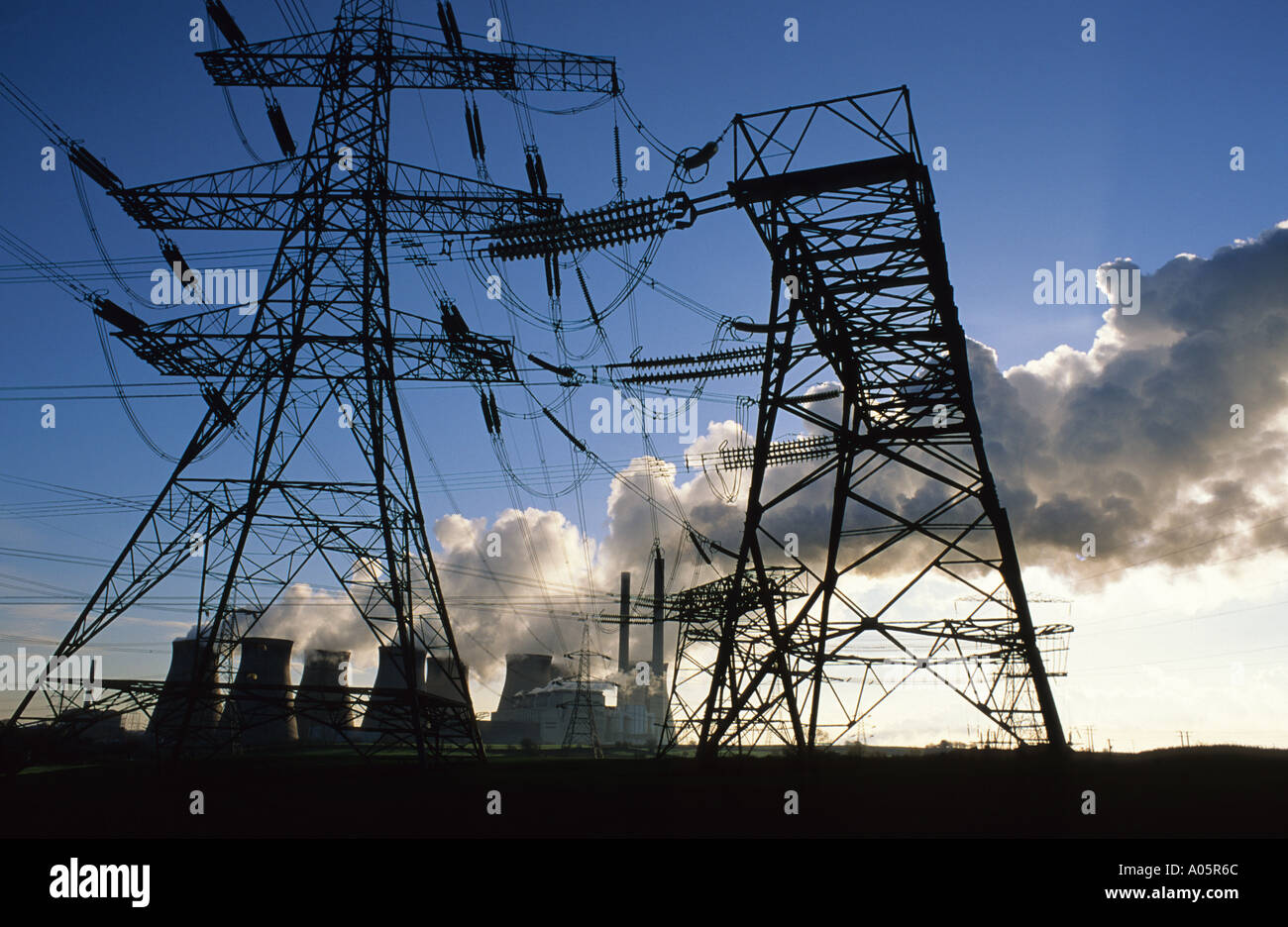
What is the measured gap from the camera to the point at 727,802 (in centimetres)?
813

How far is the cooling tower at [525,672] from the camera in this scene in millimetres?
107625

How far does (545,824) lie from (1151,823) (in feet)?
17.5

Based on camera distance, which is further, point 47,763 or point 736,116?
point 47,763

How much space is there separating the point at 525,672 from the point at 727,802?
106 metres

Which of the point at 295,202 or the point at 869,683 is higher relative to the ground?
the point at 295,202

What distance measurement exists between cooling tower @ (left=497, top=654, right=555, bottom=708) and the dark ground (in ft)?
323

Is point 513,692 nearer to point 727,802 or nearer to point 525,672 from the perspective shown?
point 525,672

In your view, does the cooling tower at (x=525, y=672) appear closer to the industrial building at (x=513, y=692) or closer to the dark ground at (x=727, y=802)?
the industrial building at (x=513, y=692)

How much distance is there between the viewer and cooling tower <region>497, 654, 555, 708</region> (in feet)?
353

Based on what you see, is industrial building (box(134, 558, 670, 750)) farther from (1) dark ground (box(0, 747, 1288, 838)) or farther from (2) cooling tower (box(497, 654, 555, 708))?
(1) dark ground (box(0, 747, 1288, 838))
